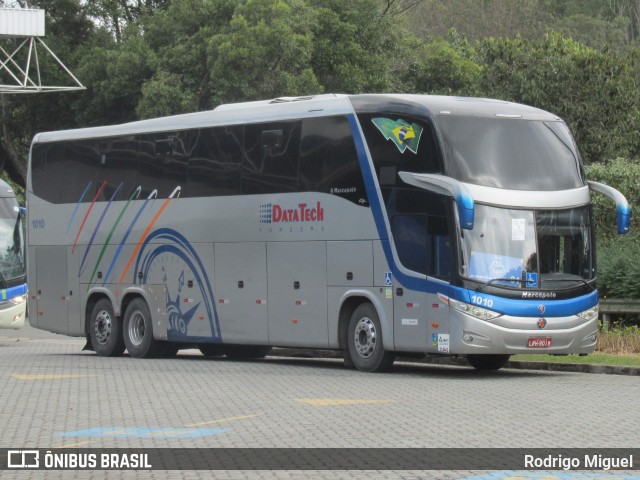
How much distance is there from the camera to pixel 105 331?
25.6 metres

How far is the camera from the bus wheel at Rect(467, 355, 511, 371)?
830 inches

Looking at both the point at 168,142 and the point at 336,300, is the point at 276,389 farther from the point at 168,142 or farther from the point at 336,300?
the point at 168,142

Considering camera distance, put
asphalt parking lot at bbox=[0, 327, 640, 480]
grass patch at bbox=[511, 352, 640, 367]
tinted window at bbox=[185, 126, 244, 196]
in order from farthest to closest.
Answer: tinted window at bbox=[185, 126, 244, 196] < grass patch at bbox=[511, 352, 640, 367] < asphalt parking lot at bbox=[0, 327, 640, 480]

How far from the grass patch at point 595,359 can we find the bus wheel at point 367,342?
309 cm

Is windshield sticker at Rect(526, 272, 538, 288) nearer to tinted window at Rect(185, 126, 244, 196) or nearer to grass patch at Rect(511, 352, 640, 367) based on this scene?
grass patch at Rect(511, 352, 640, 367)

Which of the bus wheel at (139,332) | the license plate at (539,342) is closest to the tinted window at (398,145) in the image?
the license plate at (539,342)

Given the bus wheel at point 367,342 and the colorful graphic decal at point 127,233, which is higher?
the colorful graphic decal at point 127,233

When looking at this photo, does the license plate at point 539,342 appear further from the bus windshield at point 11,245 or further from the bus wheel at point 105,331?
the bus windshield at point 11,245

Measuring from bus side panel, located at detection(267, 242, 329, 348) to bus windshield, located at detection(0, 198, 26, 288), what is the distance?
36.0ft

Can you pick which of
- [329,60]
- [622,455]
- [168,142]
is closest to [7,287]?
[168,142]

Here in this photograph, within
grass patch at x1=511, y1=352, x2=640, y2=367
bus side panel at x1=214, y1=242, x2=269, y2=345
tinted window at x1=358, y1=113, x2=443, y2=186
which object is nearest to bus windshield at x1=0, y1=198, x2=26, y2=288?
Result: bus side panel at x1=214, y1=242, x2=269, y2=345

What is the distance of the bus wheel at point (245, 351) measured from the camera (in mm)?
25391

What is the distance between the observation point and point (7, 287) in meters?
31.1

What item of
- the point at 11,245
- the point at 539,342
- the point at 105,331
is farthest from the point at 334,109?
the point at 11,245
